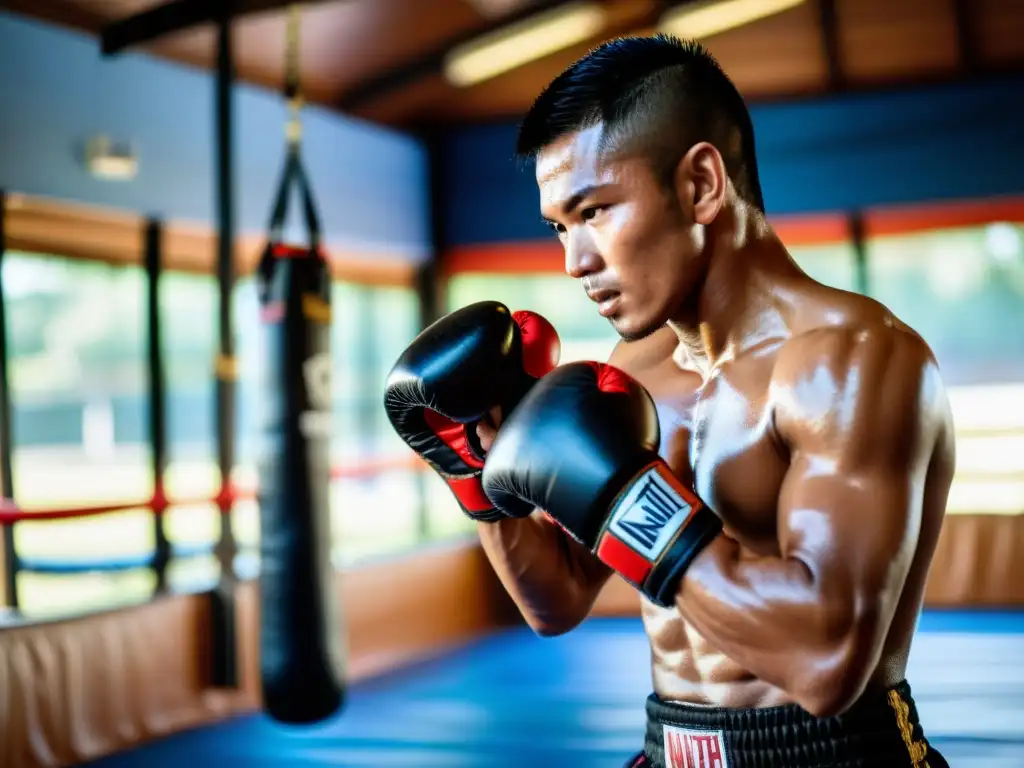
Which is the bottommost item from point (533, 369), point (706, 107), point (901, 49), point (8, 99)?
point (533, 369)

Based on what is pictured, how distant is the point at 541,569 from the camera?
1.27 m

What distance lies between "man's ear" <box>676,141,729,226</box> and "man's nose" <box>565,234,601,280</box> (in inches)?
4.1

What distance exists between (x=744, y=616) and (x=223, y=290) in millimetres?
3386

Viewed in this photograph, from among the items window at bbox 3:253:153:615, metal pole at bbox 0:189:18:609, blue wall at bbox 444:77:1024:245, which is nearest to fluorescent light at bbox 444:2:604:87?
blue wall at bbox 444:77:1024:245

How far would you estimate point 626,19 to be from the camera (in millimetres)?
5504

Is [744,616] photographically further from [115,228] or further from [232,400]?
[115,228]

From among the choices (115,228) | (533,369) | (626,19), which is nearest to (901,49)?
(626,19)

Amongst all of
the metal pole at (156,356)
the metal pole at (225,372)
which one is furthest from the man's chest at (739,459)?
the metal pole at (156,356)

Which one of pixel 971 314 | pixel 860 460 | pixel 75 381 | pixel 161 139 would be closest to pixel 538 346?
pixel 860 460

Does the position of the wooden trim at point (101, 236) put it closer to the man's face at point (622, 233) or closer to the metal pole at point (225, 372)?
the metal pole at point (225, 372)

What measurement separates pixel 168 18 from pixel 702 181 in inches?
128

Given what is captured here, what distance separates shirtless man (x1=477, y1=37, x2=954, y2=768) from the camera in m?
0.88

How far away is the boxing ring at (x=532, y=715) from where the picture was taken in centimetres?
333

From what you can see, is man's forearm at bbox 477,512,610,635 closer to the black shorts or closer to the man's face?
the black shorts
